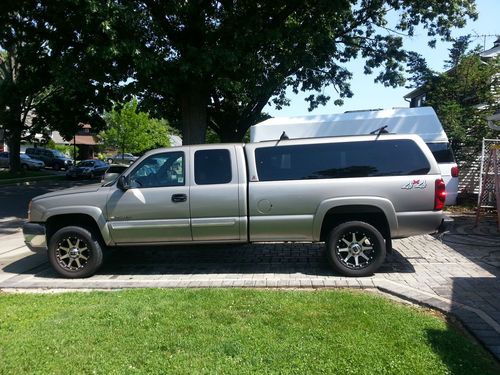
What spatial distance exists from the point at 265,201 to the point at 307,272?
1.20 metres

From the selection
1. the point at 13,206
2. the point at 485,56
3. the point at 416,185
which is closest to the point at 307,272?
the point at 416,185

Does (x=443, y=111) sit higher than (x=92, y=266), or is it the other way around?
(x=443, y=111)

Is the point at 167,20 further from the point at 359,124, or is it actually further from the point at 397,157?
the point at 397,157

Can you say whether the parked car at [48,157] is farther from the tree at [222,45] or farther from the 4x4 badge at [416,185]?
the 4x4 badge at [416,185]

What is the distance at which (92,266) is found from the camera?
6867 mm

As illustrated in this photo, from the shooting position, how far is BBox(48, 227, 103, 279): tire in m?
6.86

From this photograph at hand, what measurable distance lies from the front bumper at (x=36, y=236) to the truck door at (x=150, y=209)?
1.03 m

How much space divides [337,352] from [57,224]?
4.78 m

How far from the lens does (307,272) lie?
6.93m

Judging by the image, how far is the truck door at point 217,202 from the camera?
671 cm

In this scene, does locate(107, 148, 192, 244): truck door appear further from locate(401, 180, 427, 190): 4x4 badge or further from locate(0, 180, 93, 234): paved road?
locate(0, 180, 93, 234): paved road

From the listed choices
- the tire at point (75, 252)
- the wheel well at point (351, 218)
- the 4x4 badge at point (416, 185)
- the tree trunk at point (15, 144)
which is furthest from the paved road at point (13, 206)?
the 4x4 badge at point (416, 185)

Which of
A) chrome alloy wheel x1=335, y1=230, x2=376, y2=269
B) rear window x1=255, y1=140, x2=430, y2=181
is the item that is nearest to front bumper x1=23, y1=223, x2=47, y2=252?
rear window x1=255, y1=140, x2=430, y2=181

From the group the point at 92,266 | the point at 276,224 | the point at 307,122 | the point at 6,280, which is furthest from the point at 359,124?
the point at 6,280
